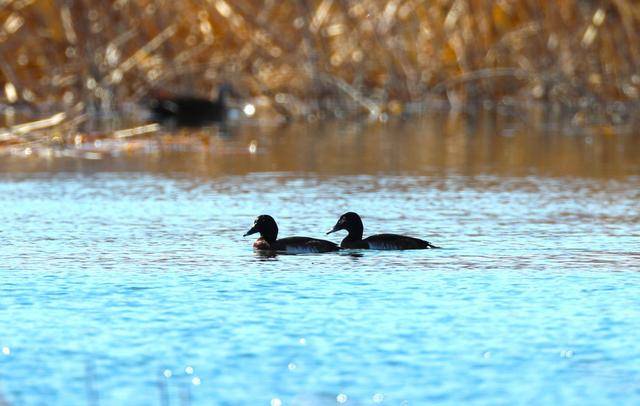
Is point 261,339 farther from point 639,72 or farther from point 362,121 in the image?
point 639,72

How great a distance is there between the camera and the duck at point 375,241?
13.3m

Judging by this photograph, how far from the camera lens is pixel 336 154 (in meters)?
24.5

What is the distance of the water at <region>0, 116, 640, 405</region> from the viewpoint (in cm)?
855

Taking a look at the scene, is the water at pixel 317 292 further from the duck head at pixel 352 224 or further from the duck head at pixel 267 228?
the duck head at pixel 352 224

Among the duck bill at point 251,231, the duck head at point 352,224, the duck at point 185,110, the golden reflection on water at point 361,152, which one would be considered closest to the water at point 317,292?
the duck bill at point 251,231

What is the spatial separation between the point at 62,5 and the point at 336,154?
36.0 feet

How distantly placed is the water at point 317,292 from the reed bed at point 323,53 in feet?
41.9

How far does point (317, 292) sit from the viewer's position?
1119 cm

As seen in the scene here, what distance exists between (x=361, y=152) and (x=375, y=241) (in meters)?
11.7

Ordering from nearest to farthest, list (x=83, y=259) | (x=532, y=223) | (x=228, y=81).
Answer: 1. (x=83, y=259)
2. (x=532, y=223)
3. (x=228, y=81)

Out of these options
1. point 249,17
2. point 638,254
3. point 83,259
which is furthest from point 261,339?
point 249,17

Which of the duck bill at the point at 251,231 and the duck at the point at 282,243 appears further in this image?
the duck bill at the point at 251,231

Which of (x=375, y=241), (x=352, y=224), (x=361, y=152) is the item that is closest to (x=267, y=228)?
(x=352, y=224)

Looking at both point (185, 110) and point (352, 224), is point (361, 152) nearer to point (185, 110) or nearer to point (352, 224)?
point (185, 110)
